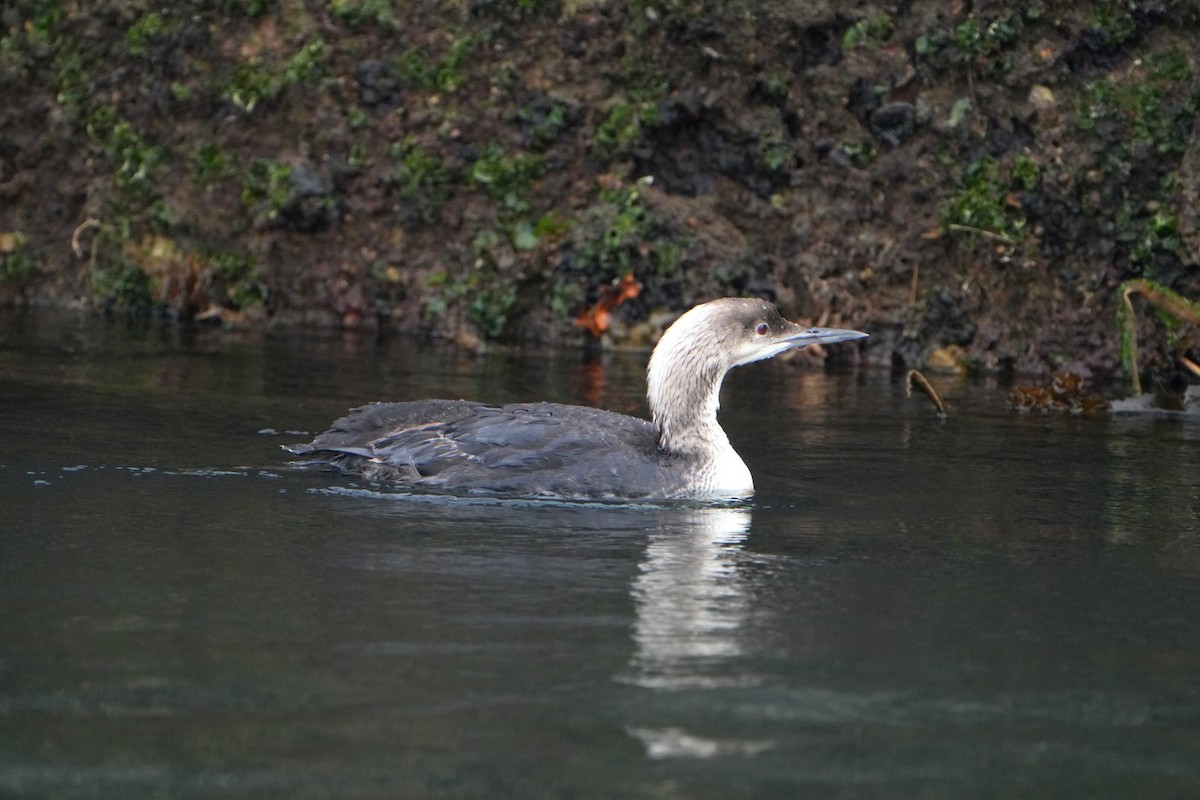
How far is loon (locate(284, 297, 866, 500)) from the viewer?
926cm

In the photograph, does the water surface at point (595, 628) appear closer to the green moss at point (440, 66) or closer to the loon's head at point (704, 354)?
the loon's head at point (704, 354)

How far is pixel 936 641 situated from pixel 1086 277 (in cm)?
1083

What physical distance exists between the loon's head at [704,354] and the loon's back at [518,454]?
0.18 meters

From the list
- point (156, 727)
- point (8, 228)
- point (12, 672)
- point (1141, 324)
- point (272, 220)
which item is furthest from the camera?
point (8, 228)

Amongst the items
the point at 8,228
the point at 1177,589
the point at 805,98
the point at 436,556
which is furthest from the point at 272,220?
the point at 1177,589

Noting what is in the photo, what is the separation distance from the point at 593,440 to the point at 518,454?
39 cm

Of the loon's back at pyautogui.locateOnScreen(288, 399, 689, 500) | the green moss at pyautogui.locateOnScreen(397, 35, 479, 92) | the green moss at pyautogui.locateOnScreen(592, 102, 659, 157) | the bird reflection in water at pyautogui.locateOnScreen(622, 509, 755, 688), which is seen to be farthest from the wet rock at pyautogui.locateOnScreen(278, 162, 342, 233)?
the bird reflection in water at pyautogui.locateOnScreen(622, 509, 755, 688)

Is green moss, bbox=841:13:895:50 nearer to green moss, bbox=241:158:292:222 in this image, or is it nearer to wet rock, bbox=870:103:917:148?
wet rock, bbox=870:103:917:148

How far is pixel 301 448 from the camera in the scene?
394 inches

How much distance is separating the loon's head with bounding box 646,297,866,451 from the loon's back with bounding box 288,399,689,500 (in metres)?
0.18

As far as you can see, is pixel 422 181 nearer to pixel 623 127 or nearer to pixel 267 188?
pixel 267 188

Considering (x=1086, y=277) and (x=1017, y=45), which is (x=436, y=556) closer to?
(x=1086, y=277)

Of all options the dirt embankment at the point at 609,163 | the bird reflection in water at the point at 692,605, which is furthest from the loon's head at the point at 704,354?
the dirt embankment at the point at 609,163

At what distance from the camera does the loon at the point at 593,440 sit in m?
9.26
